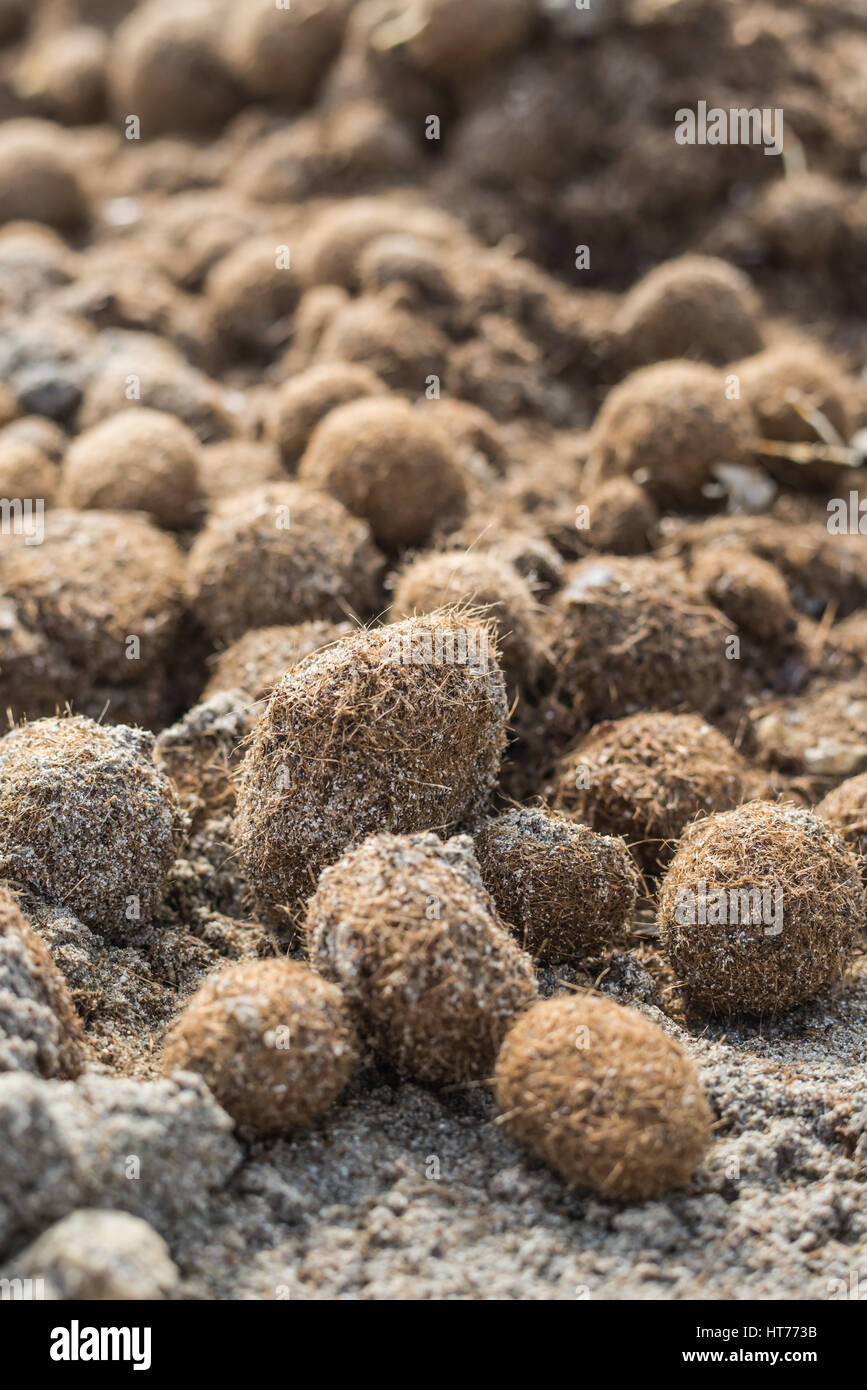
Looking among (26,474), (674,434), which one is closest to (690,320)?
(674,434)

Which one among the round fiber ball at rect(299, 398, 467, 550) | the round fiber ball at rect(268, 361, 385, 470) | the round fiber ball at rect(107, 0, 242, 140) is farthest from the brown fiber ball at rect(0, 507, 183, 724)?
the round fiber ball at rect(107, 0, 242, 140)

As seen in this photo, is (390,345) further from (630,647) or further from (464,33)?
(464,33)

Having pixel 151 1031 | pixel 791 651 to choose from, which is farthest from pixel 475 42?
pixel 151 1031

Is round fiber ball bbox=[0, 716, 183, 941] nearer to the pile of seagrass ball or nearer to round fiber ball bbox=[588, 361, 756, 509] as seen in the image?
the pile of seagrass ball

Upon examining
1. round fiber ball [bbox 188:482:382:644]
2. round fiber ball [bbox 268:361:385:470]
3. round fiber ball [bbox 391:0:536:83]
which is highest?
round fiber ball [bbox 391:0:536:83]

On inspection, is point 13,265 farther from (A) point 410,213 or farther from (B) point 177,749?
(B) point 177,749

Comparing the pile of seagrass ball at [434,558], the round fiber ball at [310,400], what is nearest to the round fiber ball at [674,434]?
the pile of seagrass ball at [434,558]
